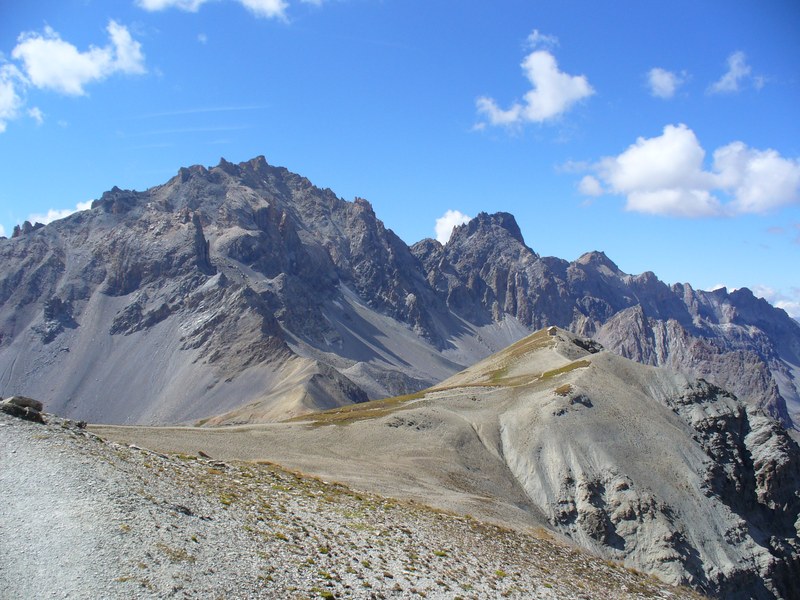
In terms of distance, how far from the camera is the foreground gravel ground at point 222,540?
76.5 ft

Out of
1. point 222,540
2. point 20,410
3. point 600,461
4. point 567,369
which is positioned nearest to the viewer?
point 222,540

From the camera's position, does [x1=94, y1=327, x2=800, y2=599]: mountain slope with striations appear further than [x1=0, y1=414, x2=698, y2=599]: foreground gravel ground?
Yes

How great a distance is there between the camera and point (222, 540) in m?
27.5

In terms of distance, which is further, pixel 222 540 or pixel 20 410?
pixel 20 410

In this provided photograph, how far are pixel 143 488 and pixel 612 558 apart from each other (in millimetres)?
52280

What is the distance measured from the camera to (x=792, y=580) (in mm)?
74125

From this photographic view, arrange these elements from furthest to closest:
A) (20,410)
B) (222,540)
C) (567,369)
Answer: (567,369), (20,410), (222,540)

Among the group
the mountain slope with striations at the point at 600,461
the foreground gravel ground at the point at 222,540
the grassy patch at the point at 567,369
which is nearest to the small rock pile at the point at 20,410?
the foreground gravel ground at the point at 222,540

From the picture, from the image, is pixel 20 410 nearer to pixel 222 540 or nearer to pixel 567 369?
pixel 222 540

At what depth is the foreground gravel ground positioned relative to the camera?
23.3 meters

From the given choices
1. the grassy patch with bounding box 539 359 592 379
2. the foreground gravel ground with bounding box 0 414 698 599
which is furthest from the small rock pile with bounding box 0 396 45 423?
the grassy patch with bounding box 539 359 592 379

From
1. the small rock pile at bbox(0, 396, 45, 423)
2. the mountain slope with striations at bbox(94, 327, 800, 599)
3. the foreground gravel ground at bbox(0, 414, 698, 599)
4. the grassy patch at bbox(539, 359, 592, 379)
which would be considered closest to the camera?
the foreground gravel ground at bbox(0, 414, 698, 599)

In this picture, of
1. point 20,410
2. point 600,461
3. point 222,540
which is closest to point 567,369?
point 600,461

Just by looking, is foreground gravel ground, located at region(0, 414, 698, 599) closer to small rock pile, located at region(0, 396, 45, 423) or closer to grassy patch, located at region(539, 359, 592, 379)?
small rock pile, located at region(0, 396, 45, 423)
